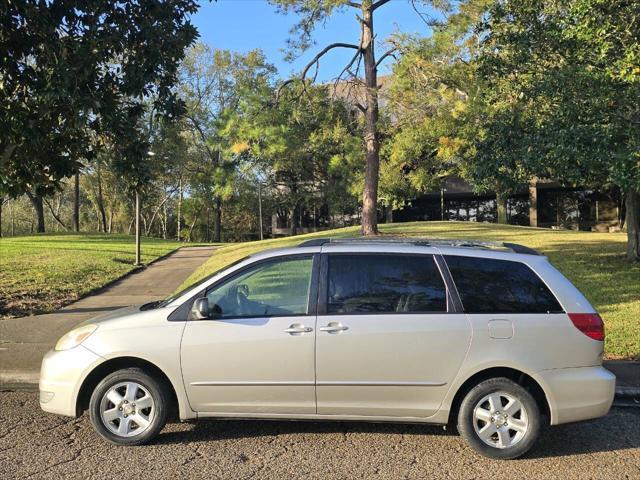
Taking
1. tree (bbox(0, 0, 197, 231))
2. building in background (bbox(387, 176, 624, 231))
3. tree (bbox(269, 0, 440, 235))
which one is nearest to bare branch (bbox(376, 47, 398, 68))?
tree (bbox(269, 0, 440, 235))

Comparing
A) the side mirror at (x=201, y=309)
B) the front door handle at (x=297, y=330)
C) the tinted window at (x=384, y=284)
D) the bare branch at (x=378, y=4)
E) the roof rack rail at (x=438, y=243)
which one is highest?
the bare branch at (x=378, y=4)

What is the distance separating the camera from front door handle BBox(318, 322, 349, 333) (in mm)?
4523

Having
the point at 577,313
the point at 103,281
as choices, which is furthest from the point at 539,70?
the point at 103,281

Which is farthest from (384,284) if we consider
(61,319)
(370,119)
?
(370,119)

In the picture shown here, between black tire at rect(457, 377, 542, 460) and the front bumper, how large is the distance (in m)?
3.02

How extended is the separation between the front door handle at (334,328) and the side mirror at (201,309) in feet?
3.10

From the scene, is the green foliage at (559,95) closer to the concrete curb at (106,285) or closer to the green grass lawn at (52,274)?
the concrete curb at (106,285)

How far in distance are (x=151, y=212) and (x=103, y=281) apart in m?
47.5

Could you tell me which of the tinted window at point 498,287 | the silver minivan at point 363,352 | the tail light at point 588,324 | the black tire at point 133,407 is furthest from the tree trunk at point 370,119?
the black tire at point 133,407

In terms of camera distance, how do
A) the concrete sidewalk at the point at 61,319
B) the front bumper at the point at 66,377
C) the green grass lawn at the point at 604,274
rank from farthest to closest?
the green grass lawn at the point at 604,274 < the concrete sidewalk at the point at 61,319 < the front bumper at the point at 66,377

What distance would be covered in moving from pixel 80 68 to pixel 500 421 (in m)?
6.75

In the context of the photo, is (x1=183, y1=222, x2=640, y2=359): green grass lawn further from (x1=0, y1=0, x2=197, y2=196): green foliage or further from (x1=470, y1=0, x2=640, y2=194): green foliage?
(x1=0, y1=0, x2=197, y2=196): green foliage

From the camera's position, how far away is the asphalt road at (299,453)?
13.7 ft

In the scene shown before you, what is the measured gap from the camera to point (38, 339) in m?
8.51
